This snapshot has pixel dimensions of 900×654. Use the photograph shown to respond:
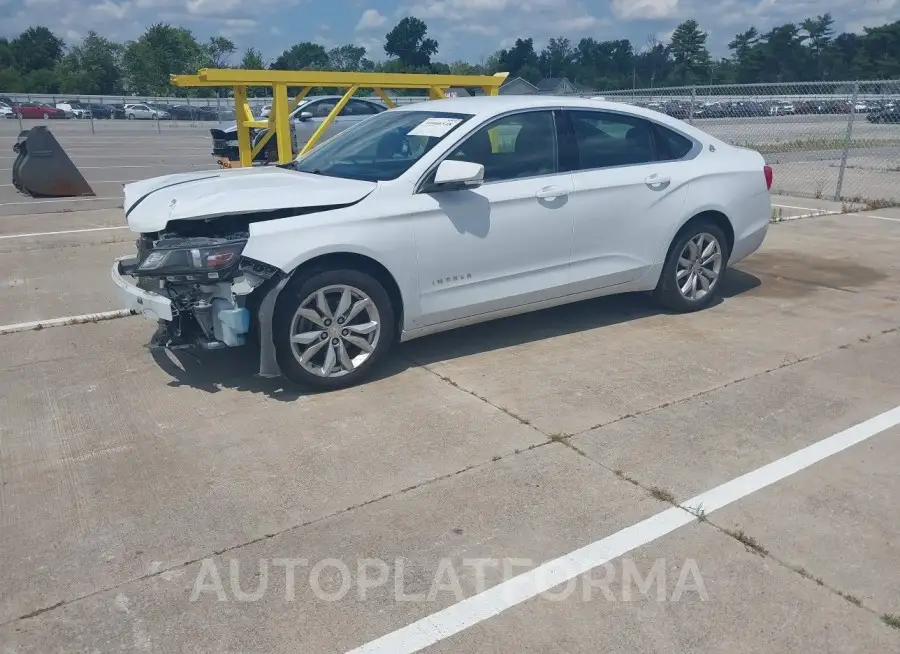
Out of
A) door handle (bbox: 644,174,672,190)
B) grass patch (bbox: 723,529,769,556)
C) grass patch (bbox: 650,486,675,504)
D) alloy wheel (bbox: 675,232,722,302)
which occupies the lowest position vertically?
grass patch (bbox: 723,529,769,556)

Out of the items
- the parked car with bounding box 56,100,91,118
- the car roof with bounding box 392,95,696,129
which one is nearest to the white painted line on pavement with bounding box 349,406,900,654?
the car roof with bounding box 392,95,696,129

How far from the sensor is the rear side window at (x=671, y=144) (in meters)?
6.19

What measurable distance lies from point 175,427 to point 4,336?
248 cm

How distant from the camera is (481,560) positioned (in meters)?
3.22

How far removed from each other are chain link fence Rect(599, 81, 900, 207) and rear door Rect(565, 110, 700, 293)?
8570 millimetres

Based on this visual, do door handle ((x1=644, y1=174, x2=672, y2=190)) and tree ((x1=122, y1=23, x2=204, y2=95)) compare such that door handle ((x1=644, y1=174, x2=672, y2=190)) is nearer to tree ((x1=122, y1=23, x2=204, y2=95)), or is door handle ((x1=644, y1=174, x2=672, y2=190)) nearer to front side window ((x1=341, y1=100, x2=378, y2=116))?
front side window ((x1=341, y1=100, x2=378, y2=116))

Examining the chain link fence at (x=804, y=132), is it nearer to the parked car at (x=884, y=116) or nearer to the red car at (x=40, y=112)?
the parked car at (x=884, y=116)

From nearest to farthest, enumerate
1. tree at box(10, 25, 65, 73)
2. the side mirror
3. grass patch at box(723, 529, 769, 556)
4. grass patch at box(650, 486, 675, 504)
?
grass patch at box(723, 529, 769, 556) → grass patch at box(650, 486, 675, 504) → the side mirror → tree at box(10, 25, 65, 73)

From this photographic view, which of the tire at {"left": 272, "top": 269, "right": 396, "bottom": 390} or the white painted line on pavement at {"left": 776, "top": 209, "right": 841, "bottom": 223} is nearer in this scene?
the tire at {"left": 272, "top": 269, "right": 396, "bottom": 390}

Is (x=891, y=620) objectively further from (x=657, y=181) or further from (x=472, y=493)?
(x=657, y=181)

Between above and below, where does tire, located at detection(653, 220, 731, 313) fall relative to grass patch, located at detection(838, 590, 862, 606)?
above

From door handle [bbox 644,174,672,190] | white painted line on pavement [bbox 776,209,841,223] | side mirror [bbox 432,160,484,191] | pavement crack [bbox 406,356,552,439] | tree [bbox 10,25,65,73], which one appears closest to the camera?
pavement crack [bbox 406,356,552,439]

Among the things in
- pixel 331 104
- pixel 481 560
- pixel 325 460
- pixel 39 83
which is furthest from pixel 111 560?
pixel 39 83

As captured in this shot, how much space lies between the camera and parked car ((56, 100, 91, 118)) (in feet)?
149
